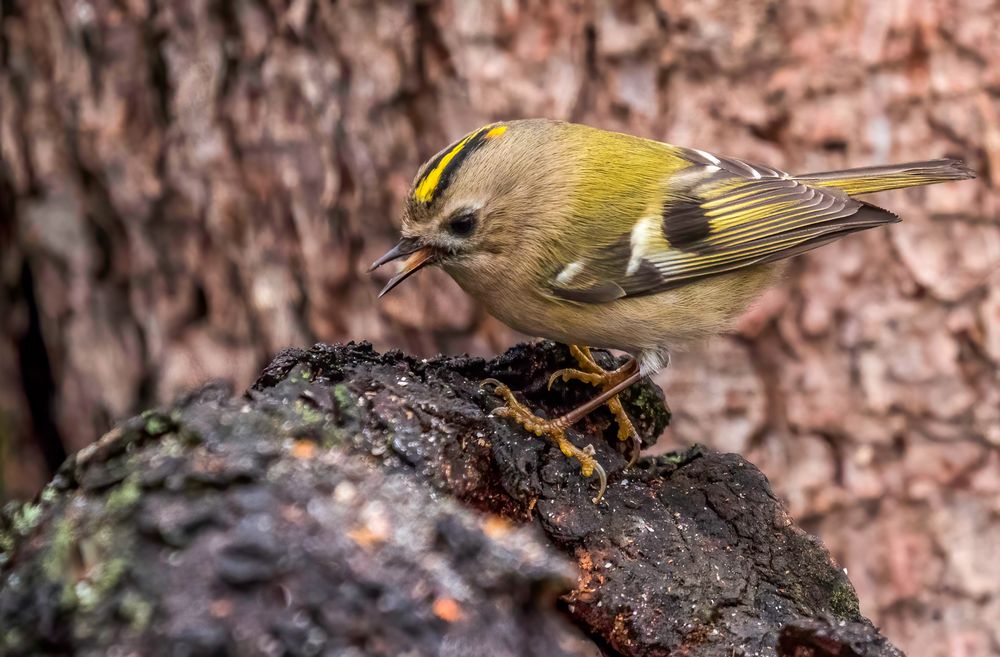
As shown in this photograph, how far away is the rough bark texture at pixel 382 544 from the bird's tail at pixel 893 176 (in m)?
1.18

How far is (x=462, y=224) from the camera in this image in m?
2.45

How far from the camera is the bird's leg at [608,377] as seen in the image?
2148 mm

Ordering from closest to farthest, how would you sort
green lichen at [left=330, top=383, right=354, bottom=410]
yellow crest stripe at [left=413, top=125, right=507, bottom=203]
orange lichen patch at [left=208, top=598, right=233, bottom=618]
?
1. orange lichen patch at [left=208, top=598, right=233, bottom=618]
2. green lichen at [left=330, top=383, right=354, bottom=410]
3. yellow crest stripe at [left=413, top=125, right=507, bottom=203]

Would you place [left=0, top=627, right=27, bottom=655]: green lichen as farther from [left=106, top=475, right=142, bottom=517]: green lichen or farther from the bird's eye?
the bird's eye

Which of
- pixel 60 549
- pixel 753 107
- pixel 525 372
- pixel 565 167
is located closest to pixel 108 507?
pixel 60 549

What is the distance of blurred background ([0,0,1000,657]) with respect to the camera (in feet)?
11.0

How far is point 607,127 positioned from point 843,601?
76.0 inches

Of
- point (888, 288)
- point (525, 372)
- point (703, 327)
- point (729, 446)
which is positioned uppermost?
point (525, 372)

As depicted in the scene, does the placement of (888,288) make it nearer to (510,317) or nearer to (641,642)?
(510,317)

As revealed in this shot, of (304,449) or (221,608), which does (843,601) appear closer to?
(304,449)

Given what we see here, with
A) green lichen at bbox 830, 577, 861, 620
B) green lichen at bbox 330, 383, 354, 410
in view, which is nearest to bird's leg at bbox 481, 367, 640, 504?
green lichen at bbox 330, 383, 354, 410

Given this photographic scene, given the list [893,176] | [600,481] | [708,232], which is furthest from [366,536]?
[893,176]

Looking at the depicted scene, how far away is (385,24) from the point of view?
3.37m

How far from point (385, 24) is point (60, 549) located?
2.37 m
